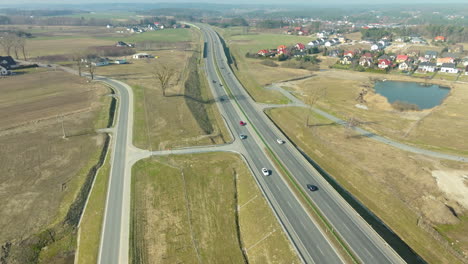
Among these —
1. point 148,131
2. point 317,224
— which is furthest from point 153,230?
point 148,131

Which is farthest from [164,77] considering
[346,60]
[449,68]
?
[449,68]

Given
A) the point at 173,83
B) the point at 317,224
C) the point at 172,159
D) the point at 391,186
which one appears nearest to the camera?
the point at 317,224

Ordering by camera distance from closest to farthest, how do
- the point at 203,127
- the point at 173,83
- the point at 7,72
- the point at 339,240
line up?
the point at 339,240, the point at 203,127, the point at 173,83, the point at 7,72

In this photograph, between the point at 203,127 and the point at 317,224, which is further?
the point at 203,127

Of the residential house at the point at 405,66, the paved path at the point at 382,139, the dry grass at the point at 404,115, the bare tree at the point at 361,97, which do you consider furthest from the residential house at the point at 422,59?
the paved path at the point at 382,139

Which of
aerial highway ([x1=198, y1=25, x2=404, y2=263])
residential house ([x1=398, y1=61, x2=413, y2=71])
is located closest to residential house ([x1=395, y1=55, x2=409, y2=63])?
residential house ([x1=398, y1=61, x2=413, y2=71])

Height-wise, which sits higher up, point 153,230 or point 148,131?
point 148,131

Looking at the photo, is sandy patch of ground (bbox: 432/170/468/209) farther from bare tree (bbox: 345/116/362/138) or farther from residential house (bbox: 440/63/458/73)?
residential house (bbox: 440/63/458/73)

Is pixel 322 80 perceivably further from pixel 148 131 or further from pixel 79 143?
pixel 79 143
